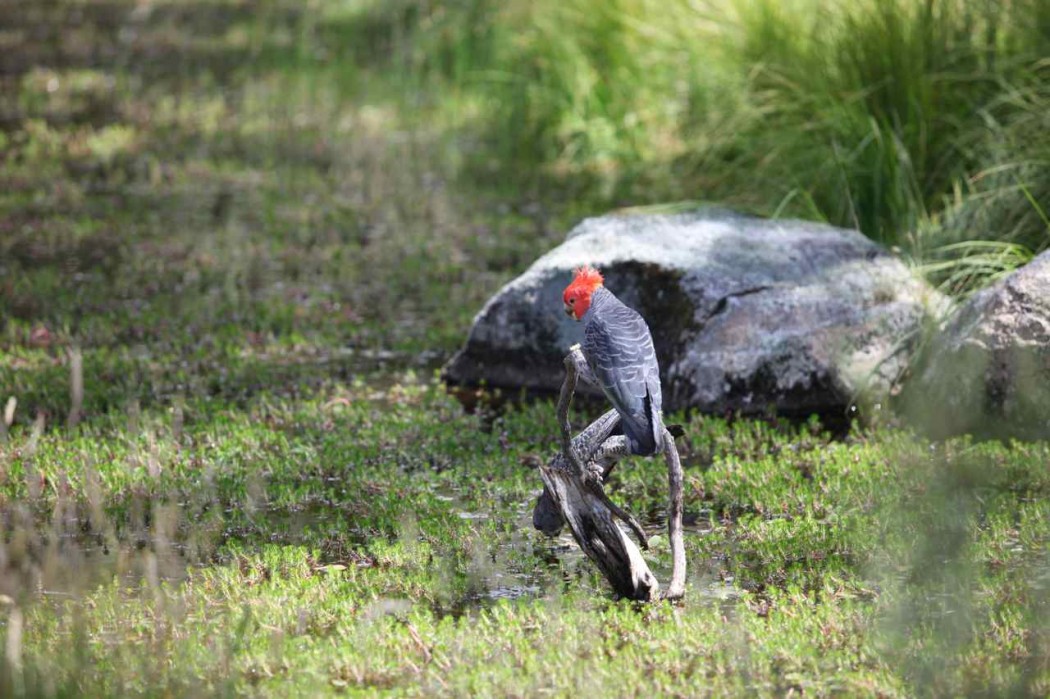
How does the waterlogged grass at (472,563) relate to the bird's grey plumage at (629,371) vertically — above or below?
below

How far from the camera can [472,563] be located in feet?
22.1

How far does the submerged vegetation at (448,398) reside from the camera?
18.6 feet

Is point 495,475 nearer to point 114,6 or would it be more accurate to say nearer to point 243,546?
point 243,546

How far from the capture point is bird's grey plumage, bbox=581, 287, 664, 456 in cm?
574

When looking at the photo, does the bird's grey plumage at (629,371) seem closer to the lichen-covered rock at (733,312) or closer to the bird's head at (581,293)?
the bird's head at (581,293)

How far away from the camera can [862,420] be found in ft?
28.8

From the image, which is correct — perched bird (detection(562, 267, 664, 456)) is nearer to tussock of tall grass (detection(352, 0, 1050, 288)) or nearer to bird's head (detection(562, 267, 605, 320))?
bird's head (detection(562, 267, 605, 320))

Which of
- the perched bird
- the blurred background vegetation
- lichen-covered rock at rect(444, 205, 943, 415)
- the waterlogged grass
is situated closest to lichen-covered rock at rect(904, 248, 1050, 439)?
the waterlogged grass

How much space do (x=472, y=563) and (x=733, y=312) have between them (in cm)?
311

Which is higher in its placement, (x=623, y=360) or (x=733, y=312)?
(x=623, y=360)

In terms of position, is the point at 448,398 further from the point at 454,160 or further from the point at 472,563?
the point at 454,160

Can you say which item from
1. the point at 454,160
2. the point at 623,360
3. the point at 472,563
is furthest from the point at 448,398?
the point at 454,160

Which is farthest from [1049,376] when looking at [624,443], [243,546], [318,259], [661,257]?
[318,259]

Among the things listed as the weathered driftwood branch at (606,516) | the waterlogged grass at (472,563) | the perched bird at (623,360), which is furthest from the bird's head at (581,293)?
the waterlogged grass at (472,563)
